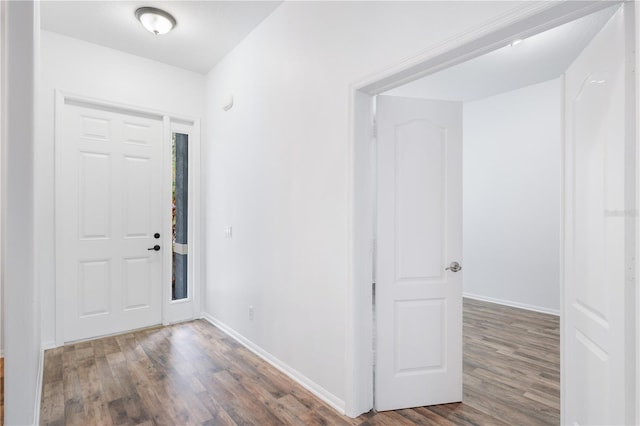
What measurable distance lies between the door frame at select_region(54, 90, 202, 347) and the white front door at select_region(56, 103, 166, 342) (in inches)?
1.4

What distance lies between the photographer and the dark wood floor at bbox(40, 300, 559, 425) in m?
2.09

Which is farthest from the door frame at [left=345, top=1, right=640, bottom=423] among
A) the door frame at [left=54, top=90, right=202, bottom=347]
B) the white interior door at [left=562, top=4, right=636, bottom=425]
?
the door frame at [left=54, top=90, right=202, bottom=347]

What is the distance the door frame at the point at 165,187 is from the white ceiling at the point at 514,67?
2489 mm

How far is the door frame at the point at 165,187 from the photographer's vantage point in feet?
10.4

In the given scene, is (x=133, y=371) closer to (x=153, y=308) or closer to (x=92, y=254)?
(x=153, y=308)

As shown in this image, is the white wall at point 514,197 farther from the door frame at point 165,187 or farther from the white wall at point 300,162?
the door frame at point 165,187

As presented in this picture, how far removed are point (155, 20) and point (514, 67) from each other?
3.82 metres

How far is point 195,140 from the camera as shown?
13.2 ft

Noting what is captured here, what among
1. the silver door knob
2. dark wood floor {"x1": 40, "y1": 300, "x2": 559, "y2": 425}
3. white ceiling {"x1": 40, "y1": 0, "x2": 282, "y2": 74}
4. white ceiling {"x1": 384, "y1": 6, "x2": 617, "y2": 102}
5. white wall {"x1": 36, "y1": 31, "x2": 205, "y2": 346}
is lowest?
dark wood floor {"x1": 40, "y1": 300, "x2": 559, "y2": 425}

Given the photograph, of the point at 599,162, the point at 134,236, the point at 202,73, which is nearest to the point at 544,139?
the point at 599,162

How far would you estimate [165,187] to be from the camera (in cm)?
382

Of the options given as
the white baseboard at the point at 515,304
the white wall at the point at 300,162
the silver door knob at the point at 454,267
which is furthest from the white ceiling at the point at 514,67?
the white baseboard at the point at 515,304

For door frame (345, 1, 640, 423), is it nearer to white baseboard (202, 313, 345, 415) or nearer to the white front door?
white baseboard (202, 313, 345, 415)

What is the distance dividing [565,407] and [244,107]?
10.8ft
